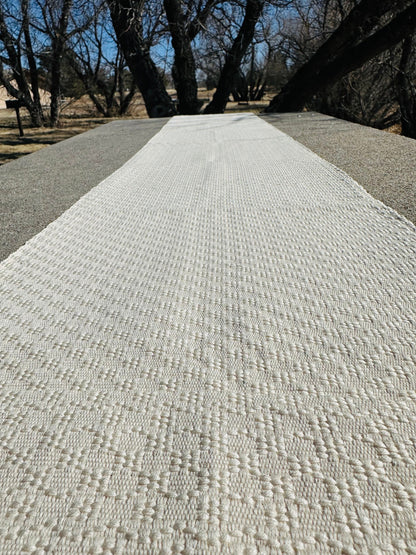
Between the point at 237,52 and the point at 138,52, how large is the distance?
1000 mm

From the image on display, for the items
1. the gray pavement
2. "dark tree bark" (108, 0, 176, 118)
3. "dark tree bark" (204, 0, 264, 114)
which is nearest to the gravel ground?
the gray pavement

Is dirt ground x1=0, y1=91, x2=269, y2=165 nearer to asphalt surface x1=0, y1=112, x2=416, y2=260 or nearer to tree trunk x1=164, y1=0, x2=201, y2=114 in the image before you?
tree trunk x1=164, y1=0, x2=201, y2=114

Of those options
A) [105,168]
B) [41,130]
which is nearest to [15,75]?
[41,130]

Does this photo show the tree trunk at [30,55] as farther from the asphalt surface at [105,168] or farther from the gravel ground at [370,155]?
the gravel ground at [370,155]

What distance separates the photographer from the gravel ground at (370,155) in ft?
2.94

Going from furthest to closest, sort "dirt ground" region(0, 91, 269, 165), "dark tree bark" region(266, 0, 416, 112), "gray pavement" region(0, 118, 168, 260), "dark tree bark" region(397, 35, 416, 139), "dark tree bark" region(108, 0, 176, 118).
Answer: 1. "dirt ground" region(0, 91, 269, 165)
2. "dark tree bark" region(397, 35, 416, 139)
3. "dark tree bark" region(108, 0, 176, 118)
4. "dark tree bark" region(266, 0, 416, 112)
5. "gray pavement" region(0, 118, 168, 260)

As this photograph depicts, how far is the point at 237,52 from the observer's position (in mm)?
3795

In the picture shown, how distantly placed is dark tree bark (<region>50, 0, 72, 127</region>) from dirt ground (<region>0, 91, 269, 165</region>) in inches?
11.2

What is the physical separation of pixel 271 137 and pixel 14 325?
1.40 m

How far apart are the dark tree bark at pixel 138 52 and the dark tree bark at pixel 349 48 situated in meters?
1.05

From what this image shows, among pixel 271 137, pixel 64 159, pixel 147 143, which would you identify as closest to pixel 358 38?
pixel 271 137

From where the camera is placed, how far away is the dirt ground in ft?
14.2

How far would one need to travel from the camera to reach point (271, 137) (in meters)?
1.62

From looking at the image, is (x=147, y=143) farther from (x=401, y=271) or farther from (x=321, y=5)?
(x=321, y=5)
